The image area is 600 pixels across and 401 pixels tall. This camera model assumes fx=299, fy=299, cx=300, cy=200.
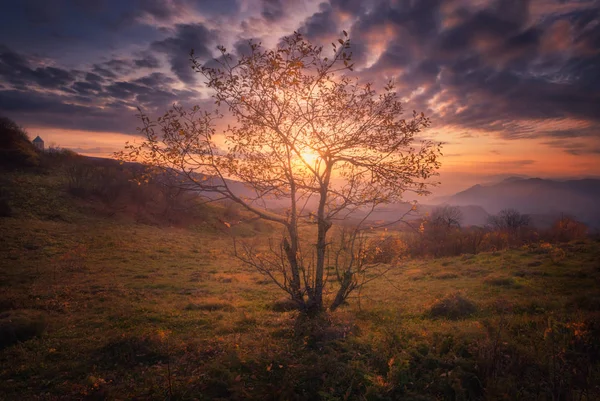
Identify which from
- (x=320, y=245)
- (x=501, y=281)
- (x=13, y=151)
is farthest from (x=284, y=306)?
(x=13, y=151)

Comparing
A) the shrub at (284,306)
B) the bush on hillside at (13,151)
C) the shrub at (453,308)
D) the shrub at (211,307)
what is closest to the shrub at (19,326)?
the shrub at (211,307)

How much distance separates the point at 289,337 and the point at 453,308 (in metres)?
7.25

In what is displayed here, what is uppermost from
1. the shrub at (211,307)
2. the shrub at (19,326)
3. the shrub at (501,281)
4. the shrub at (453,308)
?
the shrub at (501,281)

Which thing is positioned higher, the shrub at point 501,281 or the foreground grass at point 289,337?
the shrub at point 501,281

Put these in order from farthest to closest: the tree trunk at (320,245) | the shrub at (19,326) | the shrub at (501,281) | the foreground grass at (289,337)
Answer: the shrub at (501,281), the tree trunk at (320,245), the shrub at (19,326), the foreground grass at (289,337)

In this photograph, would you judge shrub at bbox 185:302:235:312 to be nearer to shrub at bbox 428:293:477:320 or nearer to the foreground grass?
the foreground grass

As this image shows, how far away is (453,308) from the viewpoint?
41.6 feet

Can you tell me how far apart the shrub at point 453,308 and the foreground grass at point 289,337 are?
53 mm

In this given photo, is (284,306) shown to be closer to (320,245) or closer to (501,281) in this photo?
(320,245)

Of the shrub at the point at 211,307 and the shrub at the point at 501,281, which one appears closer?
the shrub at the point at 211,307

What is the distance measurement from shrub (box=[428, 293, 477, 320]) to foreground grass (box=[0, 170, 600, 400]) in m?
0.05

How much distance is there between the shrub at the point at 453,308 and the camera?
41.2 ft

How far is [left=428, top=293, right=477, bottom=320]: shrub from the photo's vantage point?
12.5m

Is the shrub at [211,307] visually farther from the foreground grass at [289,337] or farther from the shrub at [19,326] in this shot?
the shrub at [19,326]
